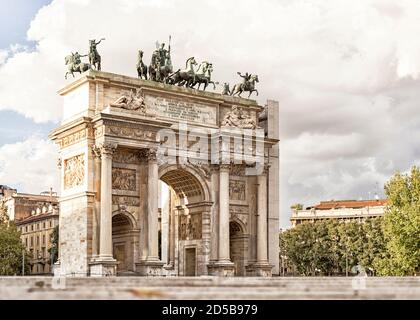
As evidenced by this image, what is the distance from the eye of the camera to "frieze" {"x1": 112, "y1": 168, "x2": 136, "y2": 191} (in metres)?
40.2

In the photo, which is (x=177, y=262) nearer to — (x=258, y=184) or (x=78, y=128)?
(x=258, y=184)

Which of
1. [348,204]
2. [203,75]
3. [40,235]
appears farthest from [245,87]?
[348,204]

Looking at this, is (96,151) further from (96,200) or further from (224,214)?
(224,214)

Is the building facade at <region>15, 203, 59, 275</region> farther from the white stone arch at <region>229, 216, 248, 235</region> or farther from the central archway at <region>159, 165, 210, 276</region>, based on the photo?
the white stone arch at <region>229, 216, 248, 235</region>

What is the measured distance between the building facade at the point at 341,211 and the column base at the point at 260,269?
5818 centimetres

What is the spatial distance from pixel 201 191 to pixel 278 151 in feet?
23.5

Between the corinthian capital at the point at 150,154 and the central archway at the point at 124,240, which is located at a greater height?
the corinthian capital at the point at 150,154

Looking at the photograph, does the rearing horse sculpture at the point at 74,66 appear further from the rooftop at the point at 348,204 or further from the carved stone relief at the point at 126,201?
the rooftop at the point at 348,204

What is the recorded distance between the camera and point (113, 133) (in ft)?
129

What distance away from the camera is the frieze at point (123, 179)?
40250 mm

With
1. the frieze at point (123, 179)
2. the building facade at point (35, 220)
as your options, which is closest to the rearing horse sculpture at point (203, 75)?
the frieze at point (123, 179)

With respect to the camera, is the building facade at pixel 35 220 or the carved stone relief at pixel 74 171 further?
the building facade at pixel 35 220
